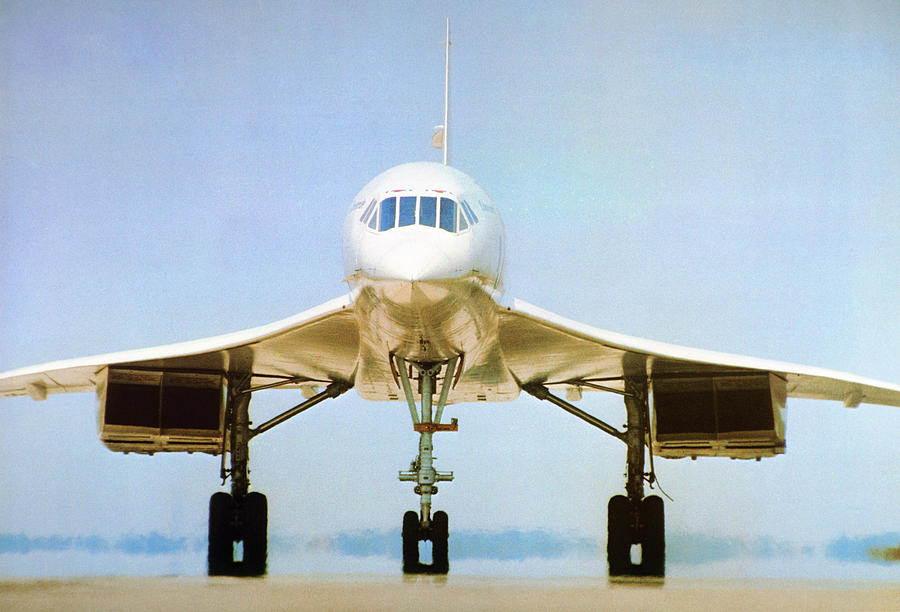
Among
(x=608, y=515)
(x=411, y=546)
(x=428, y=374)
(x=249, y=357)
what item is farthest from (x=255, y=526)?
(x=608, y=515)

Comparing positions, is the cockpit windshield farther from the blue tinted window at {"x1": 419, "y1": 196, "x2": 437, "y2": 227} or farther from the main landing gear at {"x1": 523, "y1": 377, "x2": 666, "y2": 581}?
the main landing gear at {"x1": 523, "y1": 377, "x2": 666, "y2": 581}

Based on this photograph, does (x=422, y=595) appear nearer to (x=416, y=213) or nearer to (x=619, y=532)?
(x=416, y=213)

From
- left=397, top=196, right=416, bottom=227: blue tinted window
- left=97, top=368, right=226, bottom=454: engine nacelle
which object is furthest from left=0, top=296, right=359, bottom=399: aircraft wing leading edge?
left=397, top=196, right=416, bottom=227: blue tinted window

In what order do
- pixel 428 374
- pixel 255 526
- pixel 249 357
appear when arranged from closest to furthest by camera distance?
pixel 428 374 → pixel 249 357 → pixel 255 526

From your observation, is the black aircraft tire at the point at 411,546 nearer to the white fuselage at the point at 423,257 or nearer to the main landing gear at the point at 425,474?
the main landing gear at the point at 425,474

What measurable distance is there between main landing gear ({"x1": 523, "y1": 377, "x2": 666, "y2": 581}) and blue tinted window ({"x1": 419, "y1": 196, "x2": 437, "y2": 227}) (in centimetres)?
443

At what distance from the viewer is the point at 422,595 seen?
240 inches

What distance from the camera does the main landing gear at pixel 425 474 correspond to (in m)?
8.32

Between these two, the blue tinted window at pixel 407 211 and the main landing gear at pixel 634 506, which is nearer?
the blue tinted window at pixel 407 211

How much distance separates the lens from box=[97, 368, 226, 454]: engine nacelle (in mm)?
10523

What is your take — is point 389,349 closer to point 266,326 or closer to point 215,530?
point 266,326

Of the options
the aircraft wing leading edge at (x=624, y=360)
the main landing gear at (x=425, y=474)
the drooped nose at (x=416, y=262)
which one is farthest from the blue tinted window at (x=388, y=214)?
the aircraft wing leading edge at (x=624, y=360)

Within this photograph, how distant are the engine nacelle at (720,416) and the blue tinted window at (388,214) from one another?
4.45 meters

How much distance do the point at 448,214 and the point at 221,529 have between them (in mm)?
A: 5514
